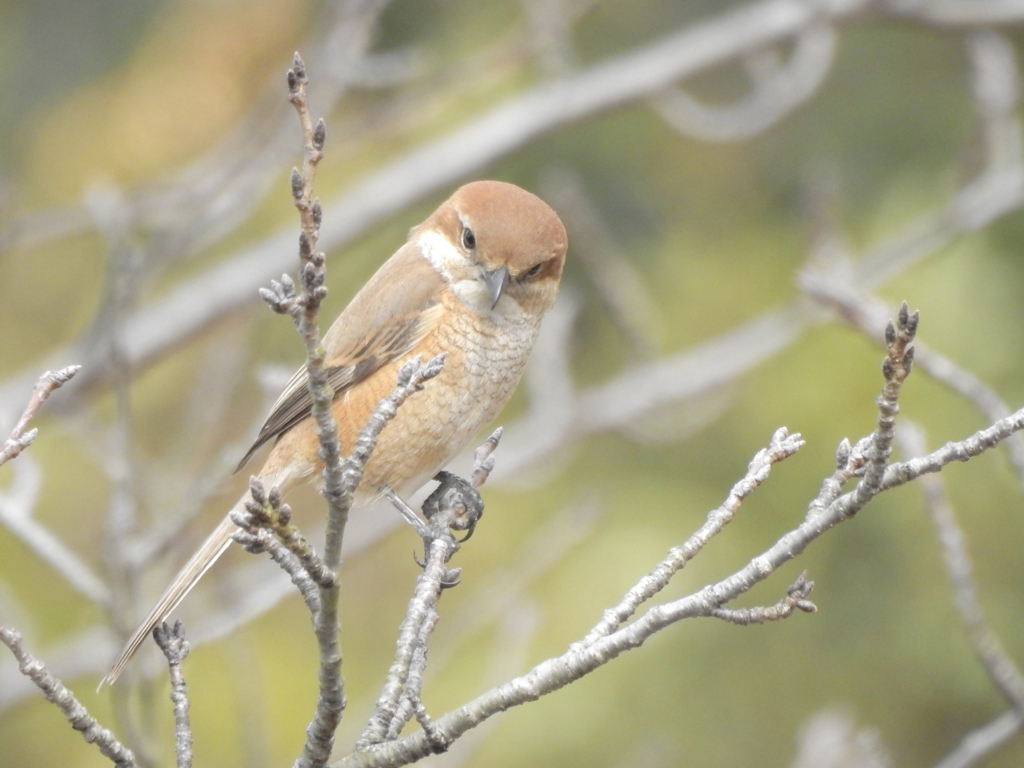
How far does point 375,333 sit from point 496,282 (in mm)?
460

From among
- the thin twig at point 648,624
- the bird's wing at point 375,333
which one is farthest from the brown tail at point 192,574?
the thin twig at point 648,624

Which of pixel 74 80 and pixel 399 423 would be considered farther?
pixel 74 80

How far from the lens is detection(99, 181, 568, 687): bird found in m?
3.35

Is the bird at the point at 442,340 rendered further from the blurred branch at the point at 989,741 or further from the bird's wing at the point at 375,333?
the blurred branch at the point at 989,741

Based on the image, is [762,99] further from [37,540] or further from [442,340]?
[37,540]

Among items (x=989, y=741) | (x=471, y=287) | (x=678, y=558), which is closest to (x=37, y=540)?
(x=471, y=287)

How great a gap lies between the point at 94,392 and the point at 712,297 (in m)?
3.17

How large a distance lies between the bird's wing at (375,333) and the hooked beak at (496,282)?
187mm

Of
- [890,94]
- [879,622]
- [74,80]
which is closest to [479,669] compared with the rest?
[879,622]

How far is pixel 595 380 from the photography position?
21.9 ft

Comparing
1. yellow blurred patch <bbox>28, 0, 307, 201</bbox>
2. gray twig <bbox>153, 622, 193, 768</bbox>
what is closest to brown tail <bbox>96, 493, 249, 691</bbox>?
gray twig <bbox>153, 622, 193, 768</bbox>

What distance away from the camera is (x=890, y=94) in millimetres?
6723

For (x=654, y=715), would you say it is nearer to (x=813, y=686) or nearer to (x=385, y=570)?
(x=813, y=686)

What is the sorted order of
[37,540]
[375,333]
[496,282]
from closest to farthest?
[37,540] → [496,282] → [375,333]
